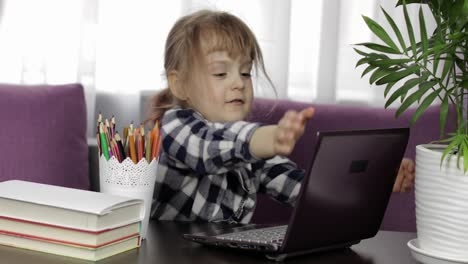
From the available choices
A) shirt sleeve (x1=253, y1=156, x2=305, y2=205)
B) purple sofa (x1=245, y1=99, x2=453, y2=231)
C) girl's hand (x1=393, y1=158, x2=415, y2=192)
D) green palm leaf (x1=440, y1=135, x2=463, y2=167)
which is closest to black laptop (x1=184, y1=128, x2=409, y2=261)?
green palm leaf (x1=440, y1=135, x2=463, y2=167)

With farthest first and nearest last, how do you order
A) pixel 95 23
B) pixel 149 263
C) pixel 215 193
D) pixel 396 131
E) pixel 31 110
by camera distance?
pixel 95 23 → pixel 31 110 → pixel 215 193 → pixel 396 131 → pixel 149 263

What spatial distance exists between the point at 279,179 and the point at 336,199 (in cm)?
61

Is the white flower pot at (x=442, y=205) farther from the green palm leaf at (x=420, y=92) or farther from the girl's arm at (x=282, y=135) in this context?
the girl's arm at (x=282, y=135)

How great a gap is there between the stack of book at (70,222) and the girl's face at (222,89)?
0.55m

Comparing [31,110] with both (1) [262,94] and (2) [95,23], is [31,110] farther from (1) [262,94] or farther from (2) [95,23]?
(1) [262,94]

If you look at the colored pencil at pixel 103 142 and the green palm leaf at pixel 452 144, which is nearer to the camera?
the green palm leaf at pixel 452 144

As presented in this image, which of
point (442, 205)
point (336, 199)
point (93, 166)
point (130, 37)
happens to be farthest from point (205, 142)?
point (130, 37)

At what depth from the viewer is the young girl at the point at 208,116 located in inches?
67.0

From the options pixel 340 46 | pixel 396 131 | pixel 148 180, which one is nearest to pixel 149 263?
pixel 148 180

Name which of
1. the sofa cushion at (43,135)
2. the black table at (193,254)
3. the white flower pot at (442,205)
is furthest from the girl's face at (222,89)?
the sofa cushion at (43,135)

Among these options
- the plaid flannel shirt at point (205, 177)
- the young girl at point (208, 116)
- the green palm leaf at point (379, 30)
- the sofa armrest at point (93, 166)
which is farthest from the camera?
the sofa armrest at point (93, 166)

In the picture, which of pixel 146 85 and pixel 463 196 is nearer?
pixel 463 196

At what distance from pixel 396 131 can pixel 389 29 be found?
1.60 m

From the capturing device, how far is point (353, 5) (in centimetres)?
284
